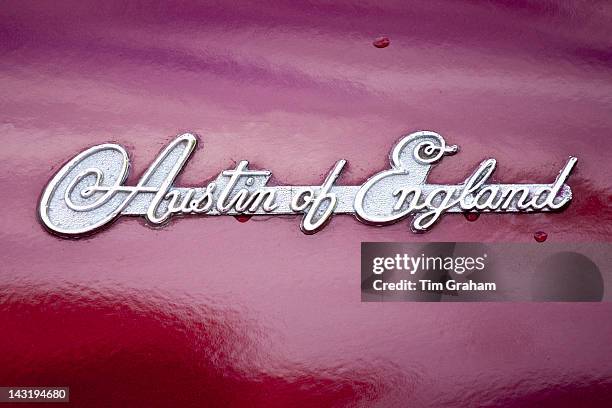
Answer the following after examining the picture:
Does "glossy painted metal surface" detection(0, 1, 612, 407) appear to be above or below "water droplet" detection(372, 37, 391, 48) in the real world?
below

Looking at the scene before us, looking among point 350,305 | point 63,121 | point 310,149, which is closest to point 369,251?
point 350,305

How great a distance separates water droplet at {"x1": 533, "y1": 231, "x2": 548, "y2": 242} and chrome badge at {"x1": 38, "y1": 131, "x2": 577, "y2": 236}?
7 centimetres

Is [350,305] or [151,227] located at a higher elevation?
[151,227]

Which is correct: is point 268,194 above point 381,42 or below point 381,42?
below

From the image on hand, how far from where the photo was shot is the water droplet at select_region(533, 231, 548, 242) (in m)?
1.79

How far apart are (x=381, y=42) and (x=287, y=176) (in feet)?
1.75

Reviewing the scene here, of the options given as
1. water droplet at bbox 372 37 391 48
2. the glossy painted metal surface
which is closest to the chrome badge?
the glossy painted metal surface

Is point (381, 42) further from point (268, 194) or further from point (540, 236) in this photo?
point (540, 236)

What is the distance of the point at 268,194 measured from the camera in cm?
179

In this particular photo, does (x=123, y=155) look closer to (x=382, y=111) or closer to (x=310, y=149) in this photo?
(x=310, y=149)

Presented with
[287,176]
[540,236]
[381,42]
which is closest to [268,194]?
[287,176]

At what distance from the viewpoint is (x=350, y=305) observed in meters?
1.76

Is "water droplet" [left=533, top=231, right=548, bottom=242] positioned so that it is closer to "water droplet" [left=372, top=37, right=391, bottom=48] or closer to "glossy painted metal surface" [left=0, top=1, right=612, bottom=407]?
"glossy painted metal surface" [left=0, top=1, right=612, bottom=407]

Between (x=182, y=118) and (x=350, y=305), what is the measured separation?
78 centimetres
